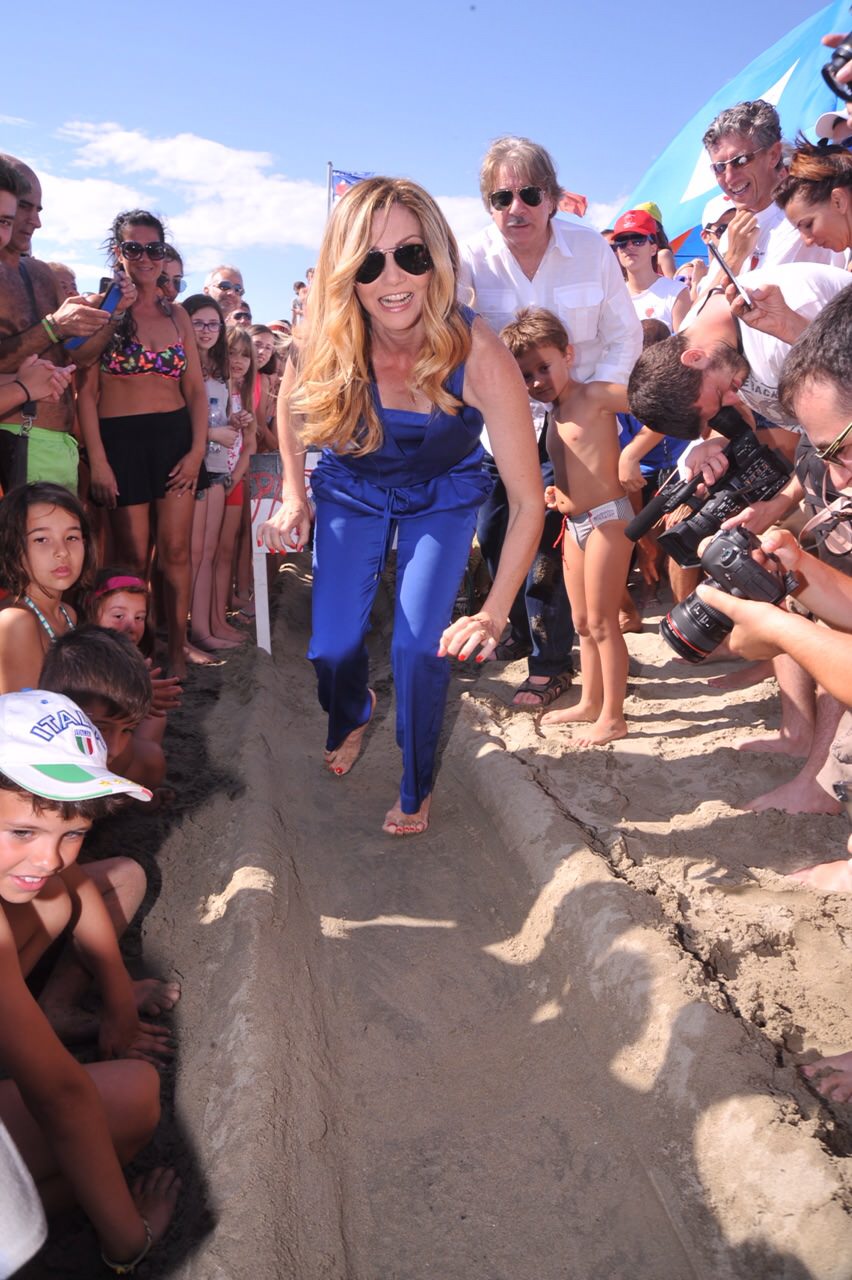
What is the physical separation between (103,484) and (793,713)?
304 cm

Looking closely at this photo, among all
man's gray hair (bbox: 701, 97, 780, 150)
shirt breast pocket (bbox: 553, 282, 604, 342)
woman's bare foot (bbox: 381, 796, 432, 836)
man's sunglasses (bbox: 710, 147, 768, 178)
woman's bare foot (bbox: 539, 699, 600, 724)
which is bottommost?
woman's bare foot (bbox: 381, 796, 432, 836)

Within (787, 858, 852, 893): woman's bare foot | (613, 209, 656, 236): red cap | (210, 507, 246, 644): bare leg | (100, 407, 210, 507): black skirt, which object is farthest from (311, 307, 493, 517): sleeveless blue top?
(613, 209, 656, 236): red cap

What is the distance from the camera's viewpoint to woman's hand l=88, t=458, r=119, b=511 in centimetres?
432

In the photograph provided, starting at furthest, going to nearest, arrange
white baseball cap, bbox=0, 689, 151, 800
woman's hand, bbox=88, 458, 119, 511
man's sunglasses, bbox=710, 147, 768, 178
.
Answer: woman's hand, bbox=88, 458, 119, 511 < man's sunglasses, bbox=710, 147, 768, 178 < white baseball cap, bbox=0, 689, 151, 800

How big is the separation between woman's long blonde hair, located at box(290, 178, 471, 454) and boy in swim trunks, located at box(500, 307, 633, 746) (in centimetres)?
100

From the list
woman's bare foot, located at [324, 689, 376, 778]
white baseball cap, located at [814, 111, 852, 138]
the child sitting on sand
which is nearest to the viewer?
the child sitting on sand

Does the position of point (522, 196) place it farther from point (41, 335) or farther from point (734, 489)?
point (41, 335)

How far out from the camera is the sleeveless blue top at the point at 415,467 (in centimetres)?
312

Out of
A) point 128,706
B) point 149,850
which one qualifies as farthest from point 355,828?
point 128,706

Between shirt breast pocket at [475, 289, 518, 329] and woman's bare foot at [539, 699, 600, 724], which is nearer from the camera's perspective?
woman's bare foot at [539, 699, 600, 724]

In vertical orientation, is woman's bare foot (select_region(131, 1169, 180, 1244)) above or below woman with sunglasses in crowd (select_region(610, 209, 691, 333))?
below

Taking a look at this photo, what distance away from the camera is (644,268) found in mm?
6000

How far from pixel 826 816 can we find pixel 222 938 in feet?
6.26

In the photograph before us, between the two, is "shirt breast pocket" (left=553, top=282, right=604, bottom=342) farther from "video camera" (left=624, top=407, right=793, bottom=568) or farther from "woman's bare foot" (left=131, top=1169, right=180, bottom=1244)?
"woman's bare foot" (left=131, top=1169, right=180, bottom=1244)
